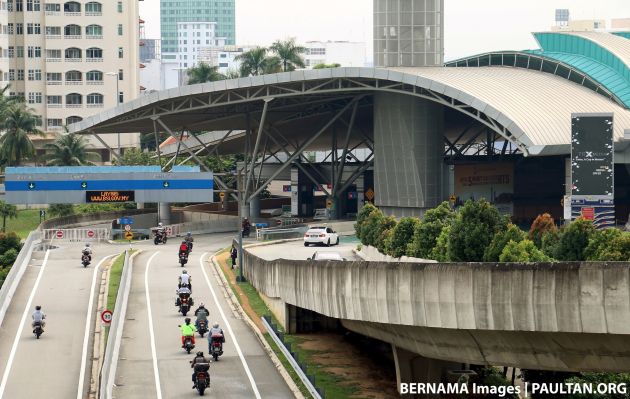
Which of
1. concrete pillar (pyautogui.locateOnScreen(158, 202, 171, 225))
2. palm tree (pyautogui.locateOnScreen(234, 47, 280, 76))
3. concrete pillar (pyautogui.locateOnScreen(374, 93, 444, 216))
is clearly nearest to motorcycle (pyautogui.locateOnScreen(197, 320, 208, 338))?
concrete pillar (pyautogui.locateOnScreen(374, 93, 444, 216))

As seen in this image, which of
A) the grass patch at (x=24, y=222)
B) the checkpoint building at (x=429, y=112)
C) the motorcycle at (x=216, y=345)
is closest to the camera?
the motorcycle at (x=216, y=345)

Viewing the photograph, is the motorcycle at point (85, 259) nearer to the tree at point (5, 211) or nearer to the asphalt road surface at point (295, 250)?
the asphalt road surface at point (295, 250)

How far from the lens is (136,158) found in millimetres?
128625

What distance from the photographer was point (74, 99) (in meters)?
163

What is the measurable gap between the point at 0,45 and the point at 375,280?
124 meters

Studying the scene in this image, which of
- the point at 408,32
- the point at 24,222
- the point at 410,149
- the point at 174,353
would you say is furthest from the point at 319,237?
the point at 24,222

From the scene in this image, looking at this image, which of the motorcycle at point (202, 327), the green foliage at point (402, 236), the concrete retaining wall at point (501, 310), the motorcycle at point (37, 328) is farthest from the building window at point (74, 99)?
the concrete retaining wall at point (501, 310)

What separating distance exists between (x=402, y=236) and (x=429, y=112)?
32996 millimetres

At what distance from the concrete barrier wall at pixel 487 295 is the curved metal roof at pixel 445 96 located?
1733 inches

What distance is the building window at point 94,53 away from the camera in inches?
6388

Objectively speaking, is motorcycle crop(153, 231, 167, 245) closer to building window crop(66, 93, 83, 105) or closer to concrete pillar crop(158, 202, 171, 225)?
concrete pillar crop(158, 202, 171, 225)

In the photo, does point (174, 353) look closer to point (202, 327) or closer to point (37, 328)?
point (202, 327)

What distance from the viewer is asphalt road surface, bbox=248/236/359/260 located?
73875 mm

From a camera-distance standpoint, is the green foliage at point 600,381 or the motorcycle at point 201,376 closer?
the motorcycle at point 201,376
